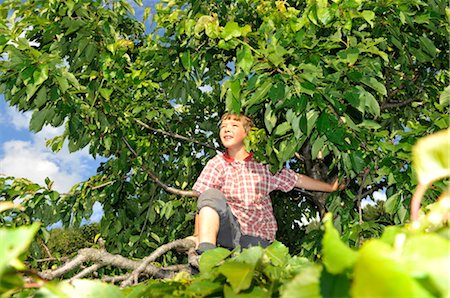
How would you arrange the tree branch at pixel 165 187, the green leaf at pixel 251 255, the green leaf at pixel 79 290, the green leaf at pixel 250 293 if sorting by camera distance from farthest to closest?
1. the tree branch at pixel 165 187
2. the green leaf at pixel 251 255
3. the green leaf at pixel 250 293
4. the green leaf at pixel 79 290

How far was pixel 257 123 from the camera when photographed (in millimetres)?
5004

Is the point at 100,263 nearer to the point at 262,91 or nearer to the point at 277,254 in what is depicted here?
the point at 277,254

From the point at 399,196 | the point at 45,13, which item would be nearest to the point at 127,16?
the point at 45,13

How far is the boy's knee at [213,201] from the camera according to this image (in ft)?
11.0

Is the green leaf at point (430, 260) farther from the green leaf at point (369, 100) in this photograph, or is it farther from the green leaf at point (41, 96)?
the green leaf at point (41, 96)

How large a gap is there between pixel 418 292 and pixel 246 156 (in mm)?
3827

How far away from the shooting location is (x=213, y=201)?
3375mm

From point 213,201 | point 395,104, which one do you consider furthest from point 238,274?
point 395,104

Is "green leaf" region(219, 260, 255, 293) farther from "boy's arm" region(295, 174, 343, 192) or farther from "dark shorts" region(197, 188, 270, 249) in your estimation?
"boy's arm" region(295, 174, 343, 192)

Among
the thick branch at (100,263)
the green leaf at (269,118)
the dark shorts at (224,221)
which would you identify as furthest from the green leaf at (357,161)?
the thick branch at (100,263)

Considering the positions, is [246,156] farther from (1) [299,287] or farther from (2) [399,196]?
(1) [299,287]

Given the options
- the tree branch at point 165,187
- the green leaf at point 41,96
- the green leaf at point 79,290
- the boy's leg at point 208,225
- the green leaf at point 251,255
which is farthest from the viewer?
the tree branch at point 165,187

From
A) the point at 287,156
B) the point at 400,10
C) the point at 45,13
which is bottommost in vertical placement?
the point at 287,156

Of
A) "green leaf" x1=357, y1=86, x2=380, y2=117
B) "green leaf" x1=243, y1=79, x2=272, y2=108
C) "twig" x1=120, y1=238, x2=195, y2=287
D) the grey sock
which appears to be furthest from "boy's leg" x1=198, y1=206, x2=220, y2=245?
"green leaf" x1=357, y1=86, x2=380, y2=117
